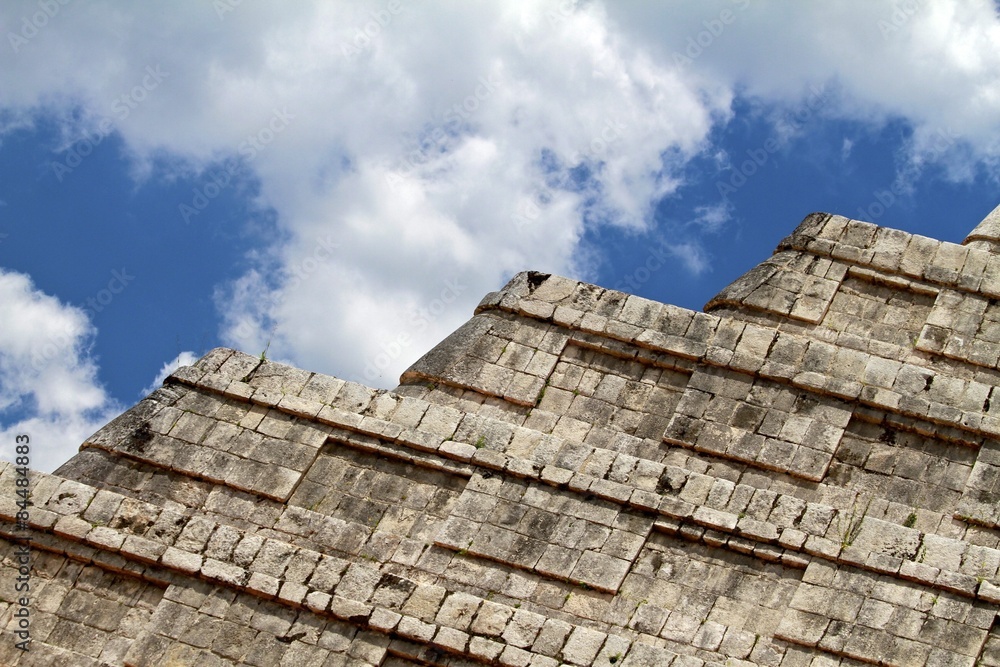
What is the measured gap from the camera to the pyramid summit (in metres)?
13.4

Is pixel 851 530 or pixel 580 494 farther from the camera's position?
pixel 580 494

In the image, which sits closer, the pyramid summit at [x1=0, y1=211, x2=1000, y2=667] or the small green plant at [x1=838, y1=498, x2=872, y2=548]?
the pyramid summit at [x1=0, y1=211, x2=1000, y2=667]

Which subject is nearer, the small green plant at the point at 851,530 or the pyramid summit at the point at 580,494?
the pyramid summit at the point at 580,494

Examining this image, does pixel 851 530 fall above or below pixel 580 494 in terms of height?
above

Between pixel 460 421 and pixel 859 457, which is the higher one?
pixel 859 457

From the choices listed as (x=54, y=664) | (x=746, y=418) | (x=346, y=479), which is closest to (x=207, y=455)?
(x=346, y=479)

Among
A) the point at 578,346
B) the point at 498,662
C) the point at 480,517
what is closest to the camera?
the point at 498,662

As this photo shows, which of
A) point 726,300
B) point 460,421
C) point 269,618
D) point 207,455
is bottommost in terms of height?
point 269,618

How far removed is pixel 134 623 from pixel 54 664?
0.85m

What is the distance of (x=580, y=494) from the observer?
564 inches

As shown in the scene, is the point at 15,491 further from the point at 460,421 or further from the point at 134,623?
the point at 460,421

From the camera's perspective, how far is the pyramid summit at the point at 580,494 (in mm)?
13430

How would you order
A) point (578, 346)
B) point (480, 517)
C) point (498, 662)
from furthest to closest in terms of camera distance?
point (578, 346), point (480, 517), point (498, 662)

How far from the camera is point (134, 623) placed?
1407 centimetres
